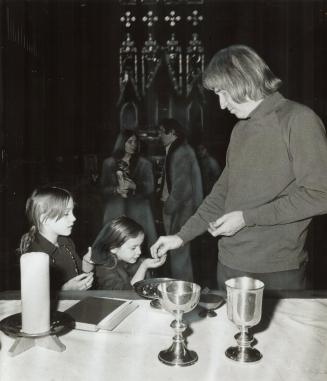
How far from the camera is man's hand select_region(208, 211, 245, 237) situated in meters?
1.55

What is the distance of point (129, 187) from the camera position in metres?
3.74

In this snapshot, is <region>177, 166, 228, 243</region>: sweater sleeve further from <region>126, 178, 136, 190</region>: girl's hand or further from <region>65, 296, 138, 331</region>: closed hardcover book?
<region>126, 178, 136, 190</region>: girl's hand

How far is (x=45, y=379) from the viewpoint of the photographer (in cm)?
81

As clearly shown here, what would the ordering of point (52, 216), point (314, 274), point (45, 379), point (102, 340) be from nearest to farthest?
point (45, 379) → point (102, 340) → point (52, 216) → point (314, 274)

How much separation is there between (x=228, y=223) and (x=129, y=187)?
7.34ft

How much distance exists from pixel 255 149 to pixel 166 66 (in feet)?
14.9

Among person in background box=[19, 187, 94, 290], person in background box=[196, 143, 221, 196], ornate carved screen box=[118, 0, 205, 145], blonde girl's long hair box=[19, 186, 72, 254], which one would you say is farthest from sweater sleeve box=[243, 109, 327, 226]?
ornate carved screen box=[118, 0, 205, 145]

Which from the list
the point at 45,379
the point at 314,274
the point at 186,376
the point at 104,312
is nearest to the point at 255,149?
the point at 104,312

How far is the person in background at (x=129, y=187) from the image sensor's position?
3.56 m

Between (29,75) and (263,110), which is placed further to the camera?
(29,75)

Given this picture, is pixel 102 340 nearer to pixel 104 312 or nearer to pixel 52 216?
pixel 104 312

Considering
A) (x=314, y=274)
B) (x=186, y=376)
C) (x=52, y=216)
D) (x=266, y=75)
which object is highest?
(x=266, y=75)

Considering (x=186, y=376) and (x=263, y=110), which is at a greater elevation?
(x=263, y=110)

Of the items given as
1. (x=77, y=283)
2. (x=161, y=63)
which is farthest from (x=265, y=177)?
(x=161, y=63)
